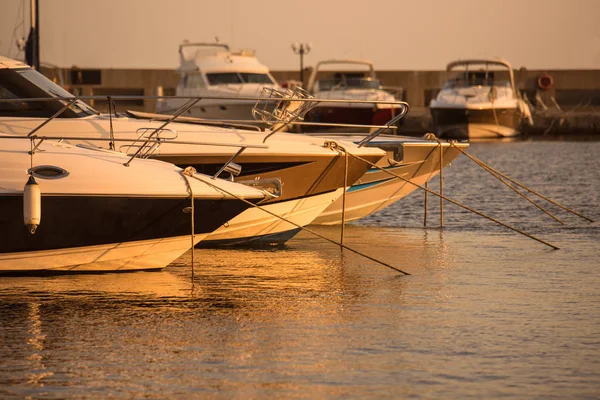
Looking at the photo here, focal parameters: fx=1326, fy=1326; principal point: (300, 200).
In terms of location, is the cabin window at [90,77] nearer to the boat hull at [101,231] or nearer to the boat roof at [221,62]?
the boat roof at [221,62]

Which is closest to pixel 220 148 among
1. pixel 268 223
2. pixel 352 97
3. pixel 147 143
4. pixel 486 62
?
pixel 147 143

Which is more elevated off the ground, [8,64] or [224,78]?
[224,78]

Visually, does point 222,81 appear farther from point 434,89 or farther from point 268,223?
point 434,89

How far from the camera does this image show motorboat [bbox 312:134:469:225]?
17.3 meters

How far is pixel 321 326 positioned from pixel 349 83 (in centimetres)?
3681

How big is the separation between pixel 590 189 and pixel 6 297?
15.3 meters

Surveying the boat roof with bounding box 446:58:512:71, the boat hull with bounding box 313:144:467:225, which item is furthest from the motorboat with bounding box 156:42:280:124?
the boat hull with bounding box 313:144:467:225

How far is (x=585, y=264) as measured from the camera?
1371cm

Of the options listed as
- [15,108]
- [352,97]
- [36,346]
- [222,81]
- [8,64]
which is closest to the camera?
[36,346]

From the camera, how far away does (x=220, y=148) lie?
14.1m

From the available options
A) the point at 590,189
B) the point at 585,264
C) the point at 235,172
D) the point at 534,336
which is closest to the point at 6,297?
the point at 235,172

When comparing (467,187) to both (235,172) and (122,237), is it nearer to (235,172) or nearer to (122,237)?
(235,172)

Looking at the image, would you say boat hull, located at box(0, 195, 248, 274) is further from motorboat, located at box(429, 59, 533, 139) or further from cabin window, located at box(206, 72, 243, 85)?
motorboat, located at box(429, 59, 533, 139)

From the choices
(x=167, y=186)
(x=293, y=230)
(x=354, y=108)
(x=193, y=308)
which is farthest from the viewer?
(x=354, y=108)
